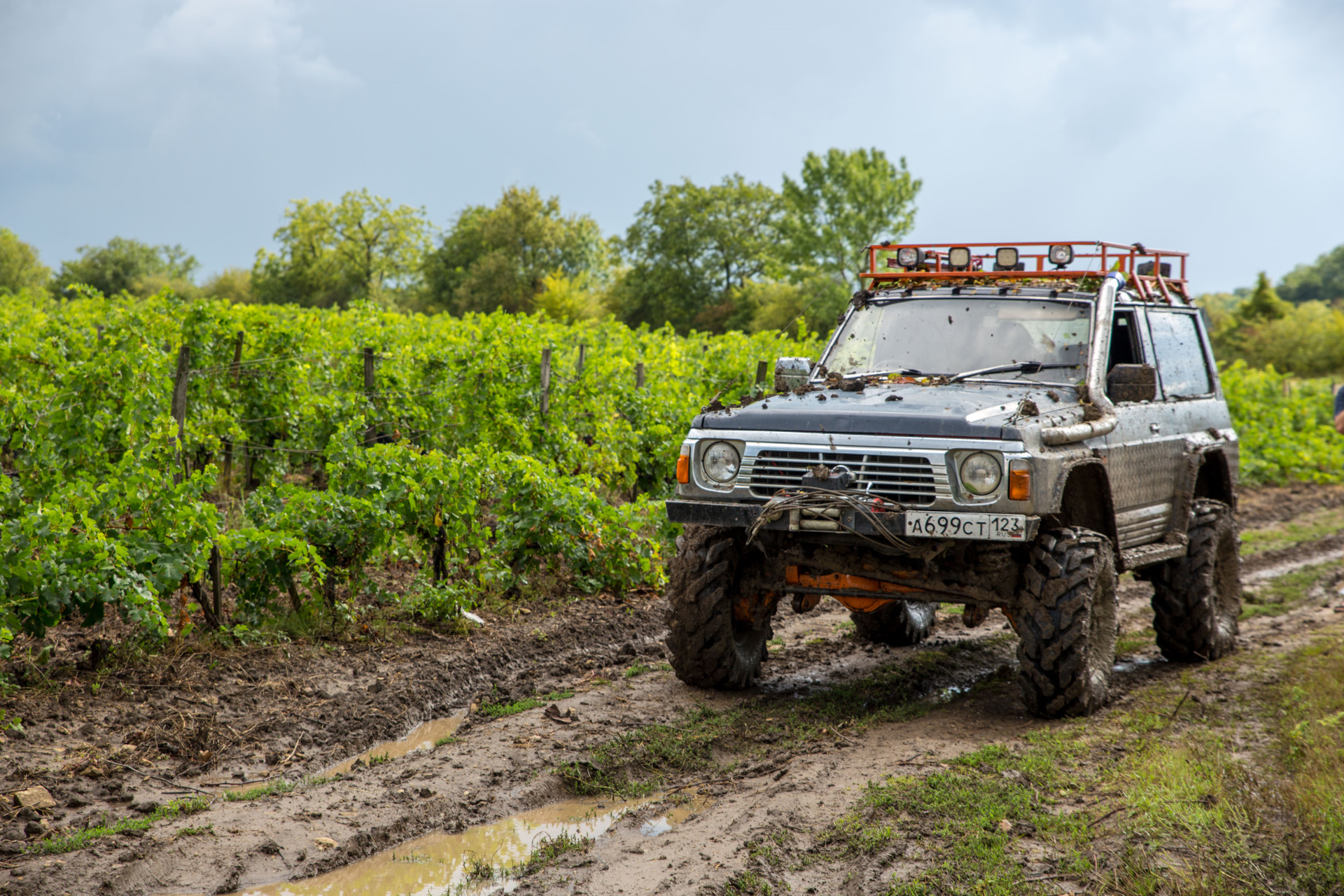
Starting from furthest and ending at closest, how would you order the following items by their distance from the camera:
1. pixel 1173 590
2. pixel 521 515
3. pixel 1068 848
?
pixel 521 515 → pixel 1173 590 → pixel 1068 848

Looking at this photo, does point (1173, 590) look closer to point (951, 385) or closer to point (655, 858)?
point (951, 385)

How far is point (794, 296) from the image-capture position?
5994cm

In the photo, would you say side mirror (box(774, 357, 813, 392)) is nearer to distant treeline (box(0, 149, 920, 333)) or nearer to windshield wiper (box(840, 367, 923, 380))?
windshield wiper (box(840, 367, 923, 380))

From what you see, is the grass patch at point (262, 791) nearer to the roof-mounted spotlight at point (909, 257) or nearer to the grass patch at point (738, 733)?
the grass patch at point (738, 733)

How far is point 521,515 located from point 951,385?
3.58 metres

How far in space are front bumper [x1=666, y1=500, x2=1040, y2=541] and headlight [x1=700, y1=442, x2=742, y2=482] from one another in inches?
5.3

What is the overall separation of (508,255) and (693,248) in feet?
38.6

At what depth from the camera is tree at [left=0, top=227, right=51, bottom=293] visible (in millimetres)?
62844

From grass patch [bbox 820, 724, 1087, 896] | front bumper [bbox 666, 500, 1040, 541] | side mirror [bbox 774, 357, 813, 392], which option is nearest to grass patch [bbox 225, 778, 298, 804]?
front bumper [bbox 666, 500, 1040, 541]

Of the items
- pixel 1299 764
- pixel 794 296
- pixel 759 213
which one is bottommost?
pixel 1299 764

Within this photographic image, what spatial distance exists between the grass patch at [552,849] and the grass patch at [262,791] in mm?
1202

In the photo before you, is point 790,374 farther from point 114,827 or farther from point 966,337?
point 114,827

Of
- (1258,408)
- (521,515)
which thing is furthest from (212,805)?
(1258,408)

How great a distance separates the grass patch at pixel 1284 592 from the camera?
9.12 metres
